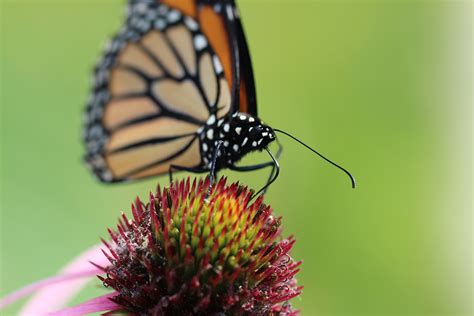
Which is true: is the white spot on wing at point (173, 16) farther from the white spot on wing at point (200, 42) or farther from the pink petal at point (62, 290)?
the pink petal at point (62, 290)

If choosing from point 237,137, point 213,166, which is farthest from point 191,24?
point 213,166

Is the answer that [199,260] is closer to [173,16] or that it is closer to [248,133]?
[248,133]

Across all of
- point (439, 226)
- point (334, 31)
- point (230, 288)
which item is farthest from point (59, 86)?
point (230, 288)

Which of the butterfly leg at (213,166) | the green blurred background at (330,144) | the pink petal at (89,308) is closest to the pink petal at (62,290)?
the pink petal at (89,308)

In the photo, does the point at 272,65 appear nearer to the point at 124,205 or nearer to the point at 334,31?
the point at 334,31

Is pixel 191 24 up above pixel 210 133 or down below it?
above

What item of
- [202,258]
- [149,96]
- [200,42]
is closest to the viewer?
[202,258]

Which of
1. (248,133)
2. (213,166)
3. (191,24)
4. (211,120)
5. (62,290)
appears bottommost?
(62,290)

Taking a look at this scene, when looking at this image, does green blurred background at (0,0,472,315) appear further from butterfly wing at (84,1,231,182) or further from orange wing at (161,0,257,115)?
orange wing at (161,0,257,115)
